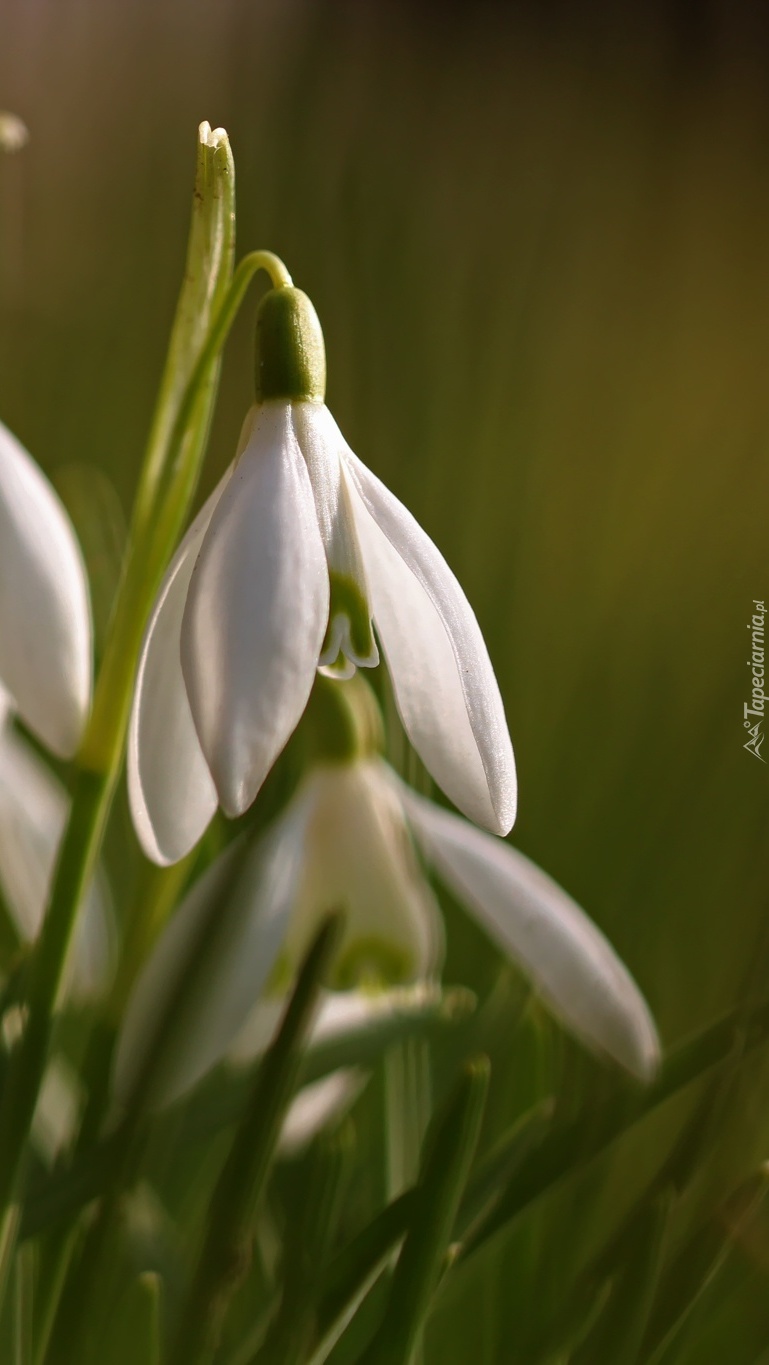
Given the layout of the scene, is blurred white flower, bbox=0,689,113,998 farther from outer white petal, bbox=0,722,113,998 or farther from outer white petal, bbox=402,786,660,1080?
outer white petal, bbox=402,786,660,1080

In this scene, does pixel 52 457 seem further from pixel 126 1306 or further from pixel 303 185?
pixel 126 1306

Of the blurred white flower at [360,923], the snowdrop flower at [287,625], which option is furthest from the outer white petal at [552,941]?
the snowdrop flower at [287,625]

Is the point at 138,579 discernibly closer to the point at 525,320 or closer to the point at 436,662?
the point at 436,662

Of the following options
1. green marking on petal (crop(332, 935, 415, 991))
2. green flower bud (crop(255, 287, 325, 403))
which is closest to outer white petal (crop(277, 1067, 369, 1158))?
green marking on petal (crop(332, 935, 415, 991))

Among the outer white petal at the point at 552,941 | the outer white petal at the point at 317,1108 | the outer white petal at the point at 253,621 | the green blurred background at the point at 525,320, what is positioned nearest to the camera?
the outer white petal at the point at 253,621

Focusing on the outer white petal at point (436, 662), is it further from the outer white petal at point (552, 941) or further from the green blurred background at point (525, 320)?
the green blurred background at point (525, 320)

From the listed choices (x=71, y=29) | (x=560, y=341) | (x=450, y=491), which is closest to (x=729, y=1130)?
(x=450, y=491)

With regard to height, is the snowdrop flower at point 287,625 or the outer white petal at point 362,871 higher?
the snowdrop flower at point 287,625

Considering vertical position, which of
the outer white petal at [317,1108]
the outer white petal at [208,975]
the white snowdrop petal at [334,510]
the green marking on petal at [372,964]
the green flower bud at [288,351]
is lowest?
the outer white petal at [317,1108]
